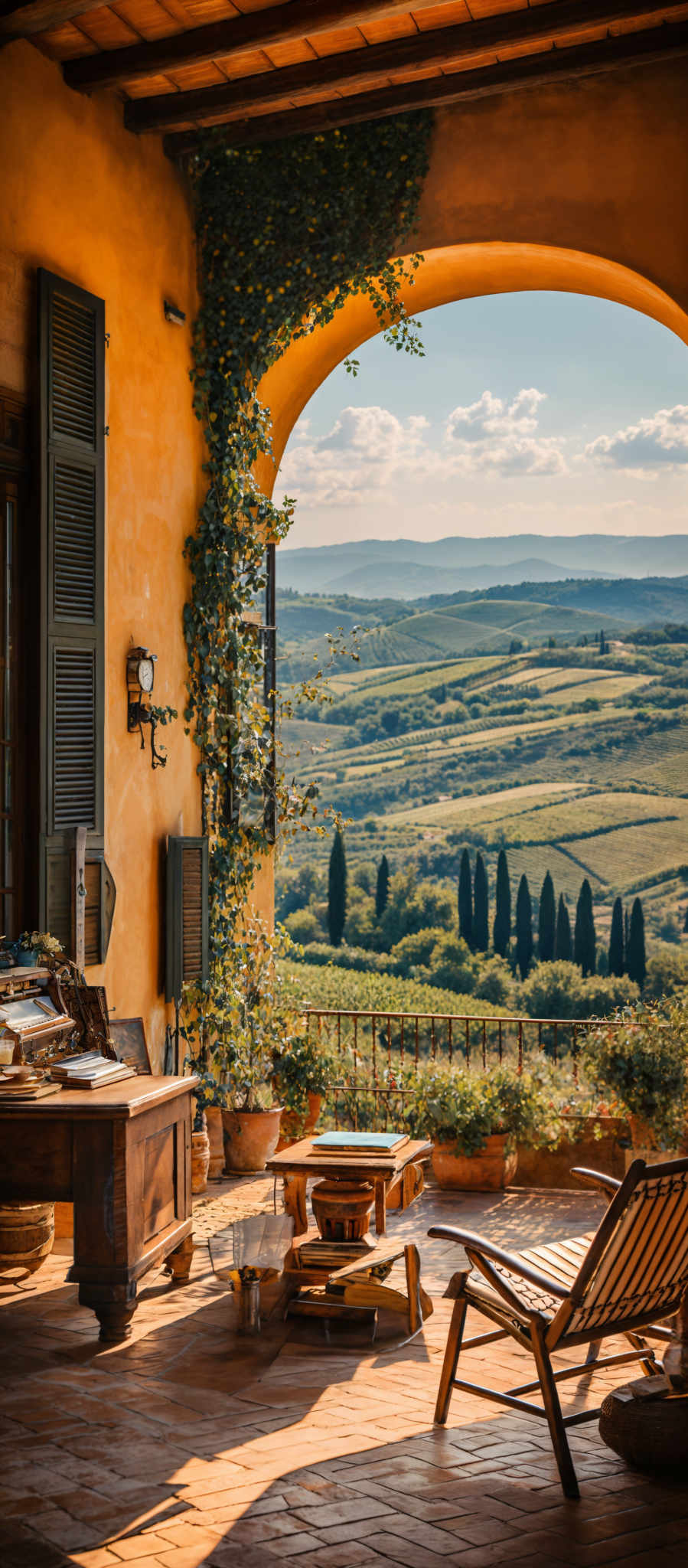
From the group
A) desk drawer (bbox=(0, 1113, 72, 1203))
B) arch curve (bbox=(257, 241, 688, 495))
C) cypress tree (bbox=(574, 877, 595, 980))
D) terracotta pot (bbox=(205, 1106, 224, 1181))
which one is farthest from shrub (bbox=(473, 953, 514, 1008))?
desk drawer (bbox=(0, 1113, 72, 1203))

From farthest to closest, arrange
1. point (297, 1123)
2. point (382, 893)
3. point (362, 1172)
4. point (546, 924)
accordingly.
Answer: point (382, 893), point (546, 924), point (297, 1123), point (362, 1172)

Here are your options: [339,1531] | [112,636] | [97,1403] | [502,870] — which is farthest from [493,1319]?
[502,870]

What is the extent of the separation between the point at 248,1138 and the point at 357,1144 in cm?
202

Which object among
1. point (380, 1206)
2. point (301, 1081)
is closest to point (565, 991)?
point (301, 1081)

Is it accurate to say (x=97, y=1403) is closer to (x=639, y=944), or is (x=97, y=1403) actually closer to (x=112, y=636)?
(x=112, y=636)

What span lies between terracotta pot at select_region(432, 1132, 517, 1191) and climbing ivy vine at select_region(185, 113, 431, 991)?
5.05 ft

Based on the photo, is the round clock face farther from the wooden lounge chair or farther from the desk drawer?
the wooden lounge chair

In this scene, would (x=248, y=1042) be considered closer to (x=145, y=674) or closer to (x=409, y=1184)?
(x=409, y=1184)

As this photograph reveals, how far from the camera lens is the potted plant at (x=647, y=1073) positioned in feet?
19.1

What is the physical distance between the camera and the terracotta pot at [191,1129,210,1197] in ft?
19.7

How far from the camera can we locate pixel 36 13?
4.46 metres

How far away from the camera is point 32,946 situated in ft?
15.1

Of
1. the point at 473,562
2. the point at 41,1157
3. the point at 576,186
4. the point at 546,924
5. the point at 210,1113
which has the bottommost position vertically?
the point at 546,924

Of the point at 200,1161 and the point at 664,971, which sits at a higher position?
the point at 200,1161
